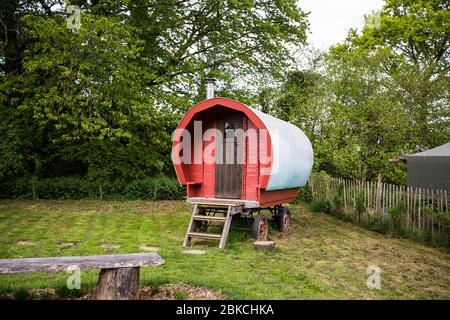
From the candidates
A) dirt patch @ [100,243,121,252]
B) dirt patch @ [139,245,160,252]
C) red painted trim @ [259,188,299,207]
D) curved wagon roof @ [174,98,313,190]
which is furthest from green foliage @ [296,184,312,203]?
dirt patch @ [100,243,121,252]

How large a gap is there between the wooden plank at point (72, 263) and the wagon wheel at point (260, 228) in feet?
14.9

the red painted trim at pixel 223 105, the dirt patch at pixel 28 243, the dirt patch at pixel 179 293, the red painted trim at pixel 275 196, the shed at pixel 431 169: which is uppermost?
the red painted trim at pixel 223 105

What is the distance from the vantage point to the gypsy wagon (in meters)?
Answer: 9.26

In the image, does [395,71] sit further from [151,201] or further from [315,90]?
[151,201]

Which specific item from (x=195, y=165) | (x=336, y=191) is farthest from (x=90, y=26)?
(x=336, y=191)

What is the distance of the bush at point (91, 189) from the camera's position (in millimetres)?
16344

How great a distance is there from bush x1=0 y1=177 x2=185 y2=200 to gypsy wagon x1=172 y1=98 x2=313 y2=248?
7.55 metres

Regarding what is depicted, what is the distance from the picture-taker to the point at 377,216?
37.3ft

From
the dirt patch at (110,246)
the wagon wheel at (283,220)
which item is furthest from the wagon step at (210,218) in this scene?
the wagon wheel at (283,220)

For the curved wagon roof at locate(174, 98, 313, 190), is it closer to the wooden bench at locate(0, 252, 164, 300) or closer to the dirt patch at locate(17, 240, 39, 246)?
the dirt patch at locate(17, 240, 39, 246)

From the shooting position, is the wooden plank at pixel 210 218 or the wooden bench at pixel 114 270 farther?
the wooden plank at pixel 210 218

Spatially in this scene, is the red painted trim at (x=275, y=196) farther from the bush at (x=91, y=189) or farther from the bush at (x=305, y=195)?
the bush at (x=91, y=189)

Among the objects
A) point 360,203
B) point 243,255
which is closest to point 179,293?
point 243,255
